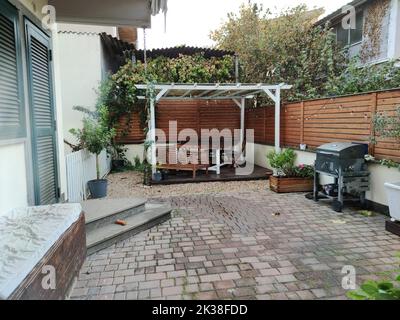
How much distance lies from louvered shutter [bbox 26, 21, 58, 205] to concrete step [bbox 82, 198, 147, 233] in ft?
1.81

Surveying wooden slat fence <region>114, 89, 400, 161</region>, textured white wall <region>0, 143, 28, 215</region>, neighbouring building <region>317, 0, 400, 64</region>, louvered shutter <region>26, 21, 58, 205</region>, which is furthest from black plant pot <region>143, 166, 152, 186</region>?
neighbouring building <region>317, 0, 400, 64</region>

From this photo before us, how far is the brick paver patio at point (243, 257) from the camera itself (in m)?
2.73

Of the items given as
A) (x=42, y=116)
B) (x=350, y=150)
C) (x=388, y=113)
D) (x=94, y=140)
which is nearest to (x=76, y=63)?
(x=94, y=140)

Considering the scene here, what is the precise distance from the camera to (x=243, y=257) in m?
3.40

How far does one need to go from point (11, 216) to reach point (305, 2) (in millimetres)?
12192

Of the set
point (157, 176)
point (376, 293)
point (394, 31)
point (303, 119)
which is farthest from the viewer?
point (394, 31)

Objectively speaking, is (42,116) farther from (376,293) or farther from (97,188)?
(376,293)

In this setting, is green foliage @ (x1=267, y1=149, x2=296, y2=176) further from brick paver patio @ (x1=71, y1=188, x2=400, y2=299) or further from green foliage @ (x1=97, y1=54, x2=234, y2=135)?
green foliage @ (x1=97, y1=54, x2=234, y2=135)

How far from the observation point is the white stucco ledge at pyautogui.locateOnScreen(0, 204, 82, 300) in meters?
1.78

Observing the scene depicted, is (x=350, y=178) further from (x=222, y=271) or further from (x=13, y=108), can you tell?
(x=13, y=108)

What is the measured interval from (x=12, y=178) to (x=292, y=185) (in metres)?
5.39

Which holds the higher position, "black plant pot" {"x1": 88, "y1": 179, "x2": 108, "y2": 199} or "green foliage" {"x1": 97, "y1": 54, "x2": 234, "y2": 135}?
"green foliage" {"x1": 97, "y1": 54, "x2": 234, "y2": 135}

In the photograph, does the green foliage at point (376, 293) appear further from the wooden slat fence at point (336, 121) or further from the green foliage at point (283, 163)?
the green foliage at point (283, 163)

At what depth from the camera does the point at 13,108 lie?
297cm
